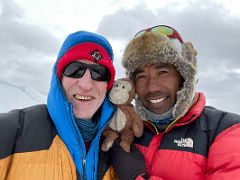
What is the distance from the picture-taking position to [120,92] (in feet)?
9.22

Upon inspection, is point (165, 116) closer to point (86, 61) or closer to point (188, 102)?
point (188, 102)

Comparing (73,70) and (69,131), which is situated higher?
(73,70)

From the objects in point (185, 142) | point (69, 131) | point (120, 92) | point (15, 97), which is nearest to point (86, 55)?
point (120, 92)

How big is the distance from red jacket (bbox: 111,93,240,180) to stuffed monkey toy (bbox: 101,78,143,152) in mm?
92

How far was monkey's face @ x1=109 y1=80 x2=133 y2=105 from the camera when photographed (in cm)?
279

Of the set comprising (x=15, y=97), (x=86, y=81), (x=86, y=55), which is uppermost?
(x=86, y=55)

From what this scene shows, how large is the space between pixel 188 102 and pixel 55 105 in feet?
4.06

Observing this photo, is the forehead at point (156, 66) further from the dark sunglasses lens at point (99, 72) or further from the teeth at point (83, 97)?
the teeth at point (83, 97)

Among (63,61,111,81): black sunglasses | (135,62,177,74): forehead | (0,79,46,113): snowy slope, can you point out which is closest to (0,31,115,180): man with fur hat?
(63,61,111,81): black sunglasses

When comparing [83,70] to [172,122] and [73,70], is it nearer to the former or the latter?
[73,70]

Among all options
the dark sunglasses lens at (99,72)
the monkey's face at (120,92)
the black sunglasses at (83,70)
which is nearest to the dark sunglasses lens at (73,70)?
the black sunglasses at (83,70)

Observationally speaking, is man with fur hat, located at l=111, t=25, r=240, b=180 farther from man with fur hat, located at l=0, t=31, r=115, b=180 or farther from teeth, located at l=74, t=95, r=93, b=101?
teeth, located at l=74, t=95, r=93, b=101

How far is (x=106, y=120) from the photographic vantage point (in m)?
2.62

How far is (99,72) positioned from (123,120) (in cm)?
48
